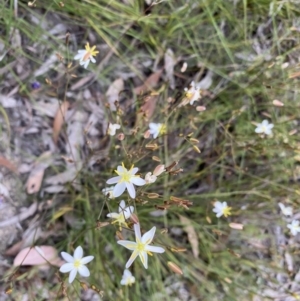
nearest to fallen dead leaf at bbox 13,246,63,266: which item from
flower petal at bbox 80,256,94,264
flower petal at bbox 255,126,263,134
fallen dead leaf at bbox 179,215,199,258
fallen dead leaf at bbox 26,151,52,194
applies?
fallen dead leaf at bbox 26,151,52,194

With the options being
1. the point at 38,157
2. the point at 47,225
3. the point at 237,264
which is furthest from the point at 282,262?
the point at 38,157

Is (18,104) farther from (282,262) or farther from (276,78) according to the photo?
(282,262)

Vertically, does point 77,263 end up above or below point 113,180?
below

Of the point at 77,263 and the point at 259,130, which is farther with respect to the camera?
the point at 259,130

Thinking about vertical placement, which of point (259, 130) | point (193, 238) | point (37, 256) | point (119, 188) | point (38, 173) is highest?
point (119, 188)

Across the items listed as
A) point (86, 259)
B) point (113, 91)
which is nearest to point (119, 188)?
point (86, 259)

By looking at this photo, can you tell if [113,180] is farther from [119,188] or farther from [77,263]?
[77,263]

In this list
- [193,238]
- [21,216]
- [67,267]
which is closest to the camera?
[67,267]

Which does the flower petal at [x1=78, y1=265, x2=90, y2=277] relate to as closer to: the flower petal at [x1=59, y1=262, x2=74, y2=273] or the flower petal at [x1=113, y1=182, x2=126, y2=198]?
the flower petal at [x1=59, y1=262, x2=74, y2=273]
